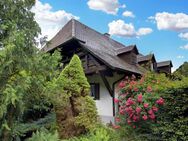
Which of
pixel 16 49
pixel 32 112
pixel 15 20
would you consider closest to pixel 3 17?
pixel 15 20

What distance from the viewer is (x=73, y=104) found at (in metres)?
10.8

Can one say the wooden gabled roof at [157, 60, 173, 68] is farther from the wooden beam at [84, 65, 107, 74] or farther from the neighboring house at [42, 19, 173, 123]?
the wooden beam at [84, 65, 107, 74]

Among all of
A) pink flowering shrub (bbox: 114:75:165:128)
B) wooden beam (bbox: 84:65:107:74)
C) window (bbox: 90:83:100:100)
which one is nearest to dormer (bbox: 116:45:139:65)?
window (bbox: 90:83:100:100)

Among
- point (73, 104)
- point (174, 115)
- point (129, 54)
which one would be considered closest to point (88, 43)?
point (129, 54)

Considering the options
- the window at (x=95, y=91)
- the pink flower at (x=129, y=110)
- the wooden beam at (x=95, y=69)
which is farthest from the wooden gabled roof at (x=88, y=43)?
the pink flower at (x=129, y=110)

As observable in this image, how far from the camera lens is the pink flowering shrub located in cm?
899

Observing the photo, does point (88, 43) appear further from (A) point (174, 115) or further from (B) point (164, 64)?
(A) point (174, 115)

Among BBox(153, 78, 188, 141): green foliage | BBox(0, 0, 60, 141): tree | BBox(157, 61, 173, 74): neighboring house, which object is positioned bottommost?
BBox(153, 78, 188, 141): green foliage

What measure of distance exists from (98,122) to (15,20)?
5.62 meters

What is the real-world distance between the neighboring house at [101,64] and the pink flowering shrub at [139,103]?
3.71 m

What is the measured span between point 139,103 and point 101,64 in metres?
5.80

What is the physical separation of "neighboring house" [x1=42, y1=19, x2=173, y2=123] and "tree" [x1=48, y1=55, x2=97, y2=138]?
3.13 metres

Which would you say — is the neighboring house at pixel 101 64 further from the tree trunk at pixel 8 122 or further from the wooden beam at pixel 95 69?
the tree trunk at pixel 8 122

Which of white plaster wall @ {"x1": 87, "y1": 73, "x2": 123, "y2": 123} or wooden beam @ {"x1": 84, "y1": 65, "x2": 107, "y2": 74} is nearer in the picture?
wooden beam @ {"x1": 84, "y1": 65, "x2": 107, "y2": 74}
